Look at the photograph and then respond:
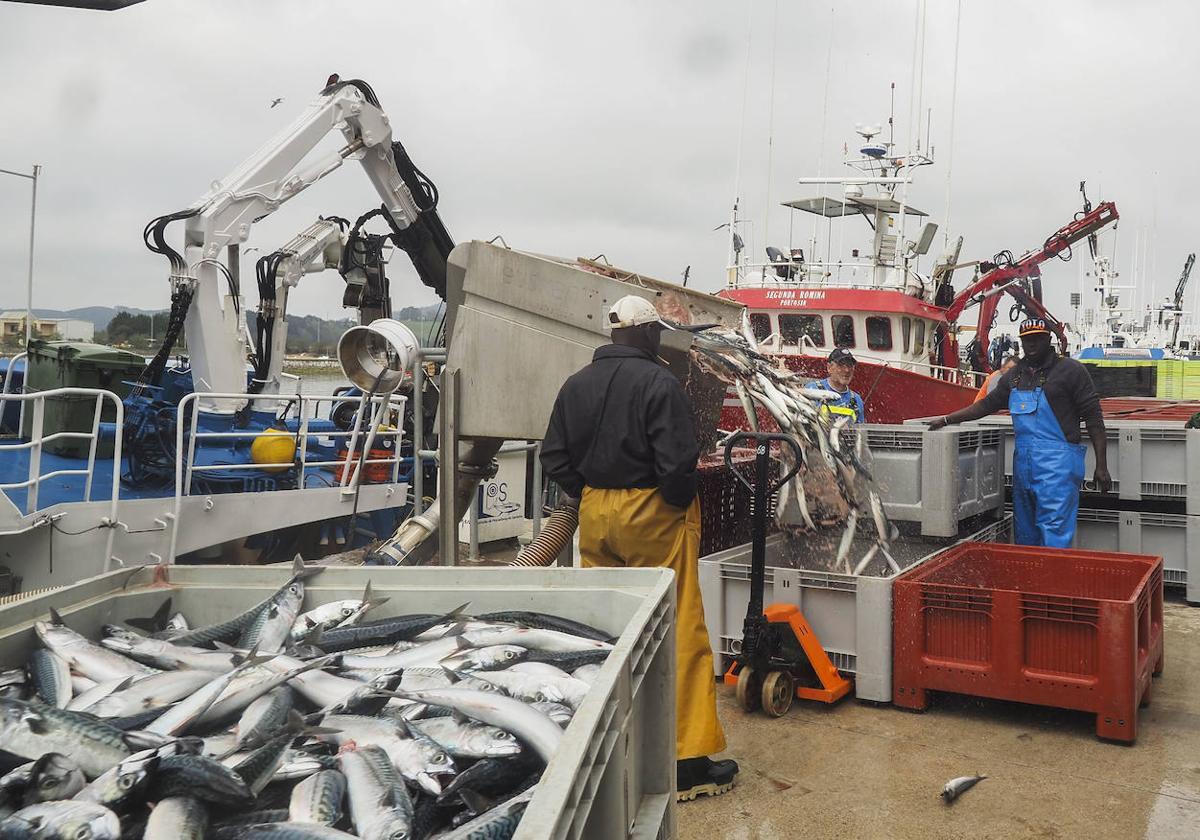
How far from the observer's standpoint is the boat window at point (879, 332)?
49.1 ft

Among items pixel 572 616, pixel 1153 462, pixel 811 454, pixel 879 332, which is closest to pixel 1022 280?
pixel 879 332

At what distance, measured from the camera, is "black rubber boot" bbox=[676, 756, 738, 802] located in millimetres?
4000

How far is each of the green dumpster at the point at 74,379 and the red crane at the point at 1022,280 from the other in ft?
45.3

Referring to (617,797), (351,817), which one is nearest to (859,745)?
(617,797)

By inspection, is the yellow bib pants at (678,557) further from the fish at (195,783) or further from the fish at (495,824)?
the fish at (195,783)

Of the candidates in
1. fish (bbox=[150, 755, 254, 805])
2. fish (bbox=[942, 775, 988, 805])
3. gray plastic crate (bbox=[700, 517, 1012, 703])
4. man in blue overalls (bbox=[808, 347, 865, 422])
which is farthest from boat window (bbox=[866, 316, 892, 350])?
fish (bbox=[150, 755, 254, 805])

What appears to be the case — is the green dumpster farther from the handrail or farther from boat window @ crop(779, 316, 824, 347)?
boat window @ crop(779, 316, 824, 347)

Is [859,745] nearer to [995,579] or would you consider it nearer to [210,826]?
[995,579]

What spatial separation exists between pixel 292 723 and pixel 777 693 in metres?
3.10

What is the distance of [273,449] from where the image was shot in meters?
8.62

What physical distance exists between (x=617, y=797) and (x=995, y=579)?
170 inches

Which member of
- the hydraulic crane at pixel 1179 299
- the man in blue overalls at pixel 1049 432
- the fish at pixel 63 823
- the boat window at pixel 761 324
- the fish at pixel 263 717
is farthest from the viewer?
the hydraulic crane at pixel 1179 299

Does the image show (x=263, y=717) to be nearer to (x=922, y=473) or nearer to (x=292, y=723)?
(x=292, y=723)

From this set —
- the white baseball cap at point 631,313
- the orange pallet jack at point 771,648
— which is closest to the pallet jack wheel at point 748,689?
the orange pallet jack at point 771,648
